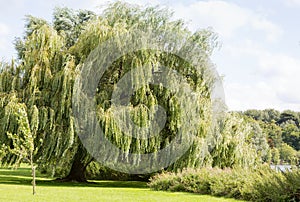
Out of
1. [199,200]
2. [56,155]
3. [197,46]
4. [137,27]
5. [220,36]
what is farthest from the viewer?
[220,36]

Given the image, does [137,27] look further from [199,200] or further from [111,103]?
[199,200]

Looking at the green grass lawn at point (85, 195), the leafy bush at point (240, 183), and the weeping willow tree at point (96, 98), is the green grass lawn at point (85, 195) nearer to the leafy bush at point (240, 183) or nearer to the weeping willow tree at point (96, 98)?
the leafy bush at point (240, 183)

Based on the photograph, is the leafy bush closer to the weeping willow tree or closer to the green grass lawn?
the green grass lawn

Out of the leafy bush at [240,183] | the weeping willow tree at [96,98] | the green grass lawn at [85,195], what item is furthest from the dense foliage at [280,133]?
the green grass lawn at [85,195]

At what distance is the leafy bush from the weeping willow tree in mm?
2590

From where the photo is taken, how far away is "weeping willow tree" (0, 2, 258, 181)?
16797 millimetres

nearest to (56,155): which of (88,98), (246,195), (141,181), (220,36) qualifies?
(88,98)

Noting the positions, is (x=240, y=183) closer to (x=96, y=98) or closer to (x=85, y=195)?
(x=85, y=195)

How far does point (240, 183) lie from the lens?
1293 cm

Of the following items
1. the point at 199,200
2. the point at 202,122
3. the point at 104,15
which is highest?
the point at 104,15

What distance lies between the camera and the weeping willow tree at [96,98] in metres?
16.8

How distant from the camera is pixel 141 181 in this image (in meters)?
21.8

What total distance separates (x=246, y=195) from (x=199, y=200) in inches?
59.4

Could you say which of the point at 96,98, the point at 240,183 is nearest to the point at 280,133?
the point at 96,98
